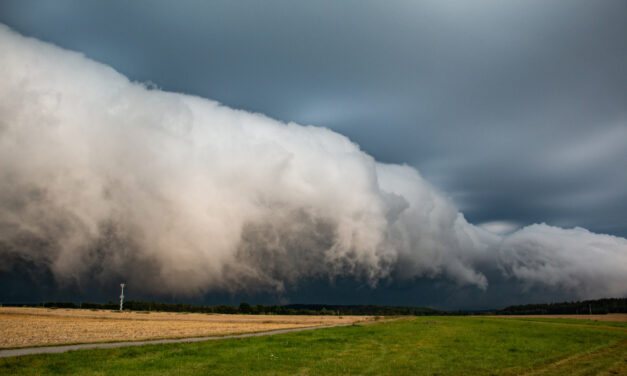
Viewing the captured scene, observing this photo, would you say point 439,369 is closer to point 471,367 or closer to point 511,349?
point 471,367

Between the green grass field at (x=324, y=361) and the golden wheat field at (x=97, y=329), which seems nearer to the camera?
the green grass field at (x=324, y=361)

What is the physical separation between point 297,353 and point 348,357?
5499 millimetres

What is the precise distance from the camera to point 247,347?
39781 millimetres

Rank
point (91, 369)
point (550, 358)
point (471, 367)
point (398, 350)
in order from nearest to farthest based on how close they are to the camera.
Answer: point (91, 369), point (471, 367), point (550, 358), point (398, 350)

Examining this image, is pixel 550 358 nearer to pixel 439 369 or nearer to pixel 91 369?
pixel 439 369

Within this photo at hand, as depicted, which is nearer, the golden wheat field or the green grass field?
the green grass field

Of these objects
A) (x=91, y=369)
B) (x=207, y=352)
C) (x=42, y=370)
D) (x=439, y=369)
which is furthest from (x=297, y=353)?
(x=42, y=370)

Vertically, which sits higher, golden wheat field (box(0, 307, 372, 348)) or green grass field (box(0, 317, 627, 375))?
green grass field (box(0, 317, 627, 375))

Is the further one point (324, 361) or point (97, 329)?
point (97, 329)

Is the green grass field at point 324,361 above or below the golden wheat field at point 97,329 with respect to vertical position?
above

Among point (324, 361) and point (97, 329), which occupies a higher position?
point (324, 361)

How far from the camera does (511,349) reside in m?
38.8

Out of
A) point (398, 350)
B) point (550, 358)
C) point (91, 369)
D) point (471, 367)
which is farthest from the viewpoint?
point (398, 350)

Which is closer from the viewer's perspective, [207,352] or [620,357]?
[620,357]
